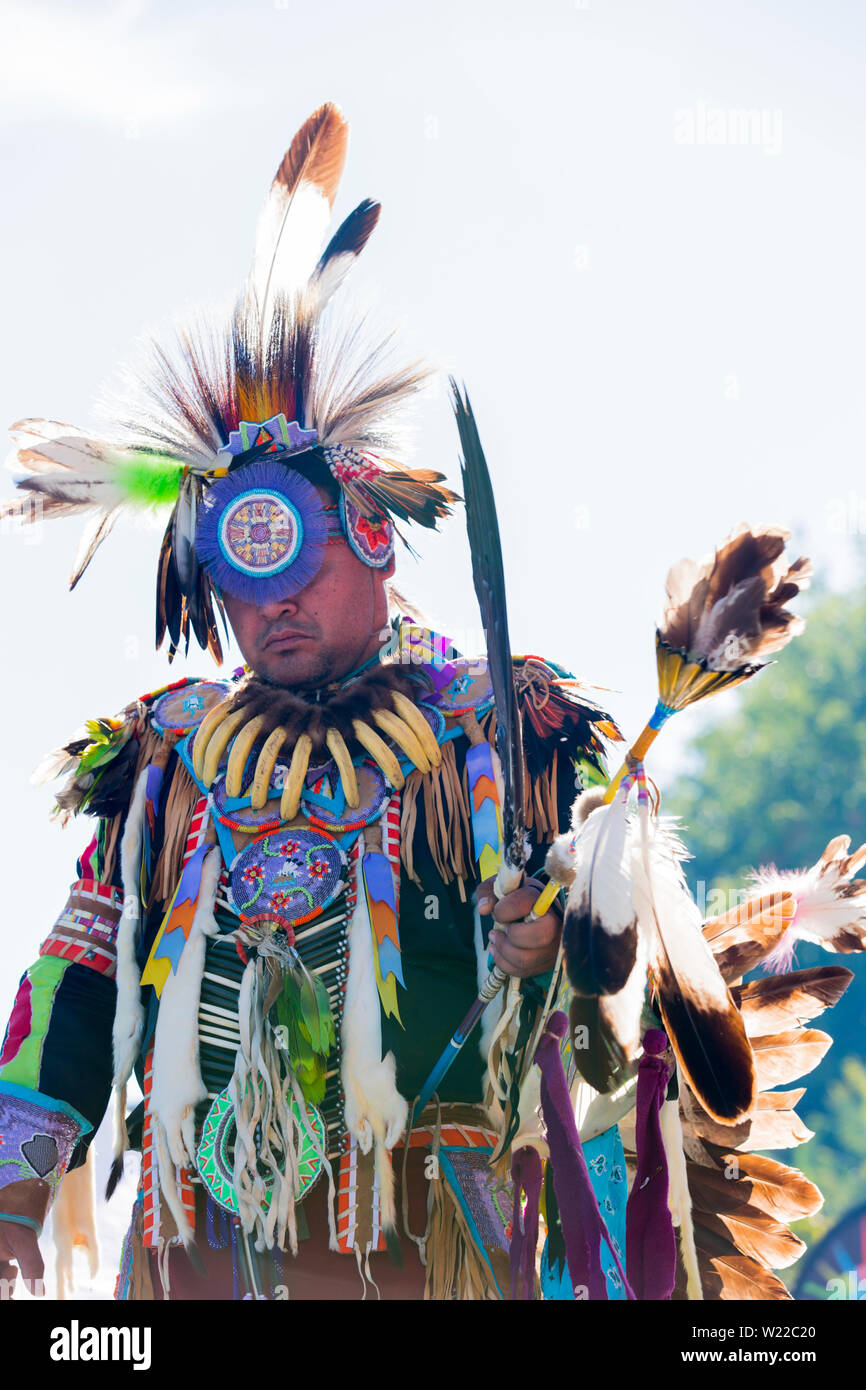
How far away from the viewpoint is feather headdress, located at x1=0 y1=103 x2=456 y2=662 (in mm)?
3645

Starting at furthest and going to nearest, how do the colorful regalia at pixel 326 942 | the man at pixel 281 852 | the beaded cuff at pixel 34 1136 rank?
the beaded cuff at pixel 34 1136 < the man at pixel 281 852 < the colorful regalia at pixel 326 942

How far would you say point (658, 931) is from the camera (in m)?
2.66

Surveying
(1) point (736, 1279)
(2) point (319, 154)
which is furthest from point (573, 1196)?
(2) point (319, 154)

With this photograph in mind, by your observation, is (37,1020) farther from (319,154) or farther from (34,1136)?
(319,154)

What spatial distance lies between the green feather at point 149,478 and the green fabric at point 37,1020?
1.05 meters

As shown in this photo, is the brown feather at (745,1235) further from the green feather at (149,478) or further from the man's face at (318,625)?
the green feather at (149,478)

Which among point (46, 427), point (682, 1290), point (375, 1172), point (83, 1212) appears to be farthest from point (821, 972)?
point (46, 427)

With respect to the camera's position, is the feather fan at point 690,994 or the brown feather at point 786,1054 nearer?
the feather fan at point 690,994

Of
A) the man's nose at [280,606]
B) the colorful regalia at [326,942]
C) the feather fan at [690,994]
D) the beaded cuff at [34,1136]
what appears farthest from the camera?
the man's nose at [280,606]

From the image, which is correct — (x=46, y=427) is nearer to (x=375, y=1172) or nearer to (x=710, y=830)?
(x=375, y=1172)

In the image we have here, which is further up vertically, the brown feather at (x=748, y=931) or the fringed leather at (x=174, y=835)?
the fringed leather at (x=174, y=835)

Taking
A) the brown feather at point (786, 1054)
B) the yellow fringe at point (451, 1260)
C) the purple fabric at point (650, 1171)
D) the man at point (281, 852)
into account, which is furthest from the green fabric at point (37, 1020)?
the brown feather at point (786, 1054)

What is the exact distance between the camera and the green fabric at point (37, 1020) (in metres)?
3.35

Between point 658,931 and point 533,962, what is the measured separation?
0.34 m
